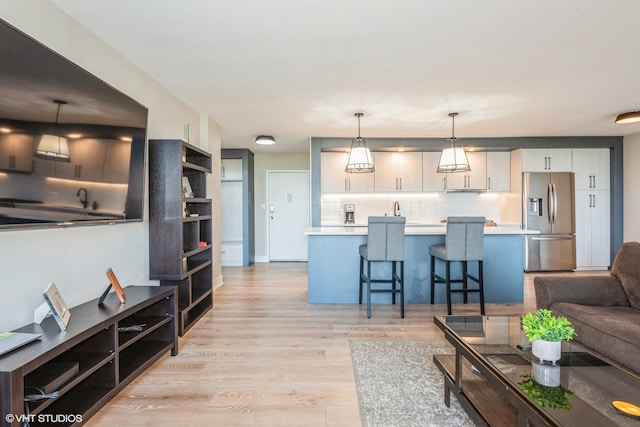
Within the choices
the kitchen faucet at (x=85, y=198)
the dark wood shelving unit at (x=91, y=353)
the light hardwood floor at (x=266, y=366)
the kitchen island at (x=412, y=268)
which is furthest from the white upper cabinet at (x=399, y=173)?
the kitchen faucet at (x=85, y=198)

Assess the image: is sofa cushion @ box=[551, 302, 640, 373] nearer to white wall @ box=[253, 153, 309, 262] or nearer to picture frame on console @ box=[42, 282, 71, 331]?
picture frame on console @ box=[42, 282, 71, 331]

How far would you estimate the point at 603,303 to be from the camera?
7.75 ft

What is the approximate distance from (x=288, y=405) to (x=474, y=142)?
519cm

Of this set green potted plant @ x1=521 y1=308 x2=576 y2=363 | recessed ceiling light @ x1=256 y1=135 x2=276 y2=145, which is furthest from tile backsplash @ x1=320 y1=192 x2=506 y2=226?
green potted plant @ x1=521 y1=308 x2=576 y2=363

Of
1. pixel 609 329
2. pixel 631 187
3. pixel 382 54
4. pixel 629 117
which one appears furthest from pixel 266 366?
pixel 631 187

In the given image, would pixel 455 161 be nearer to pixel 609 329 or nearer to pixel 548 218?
pixel 609 329

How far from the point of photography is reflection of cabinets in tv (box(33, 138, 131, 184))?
163 centimetres

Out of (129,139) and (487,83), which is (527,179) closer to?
(487,83)

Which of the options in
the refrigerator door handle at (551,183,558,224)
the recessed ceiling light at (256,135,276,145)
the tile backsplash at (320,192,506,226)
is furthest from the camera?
the tile backsplash at (320,192,506,226)

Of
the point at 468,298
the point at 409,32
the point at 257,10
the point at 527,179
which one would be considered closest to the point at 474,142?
the point at 527,179

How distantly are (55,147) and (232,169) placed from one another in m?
4.98

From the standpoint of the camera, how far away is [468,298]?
3957 millimetres

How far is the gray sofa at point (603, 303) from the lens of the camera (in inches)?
74.2

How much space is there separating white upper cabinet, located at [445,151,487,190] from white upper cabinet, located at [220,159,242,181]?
152 inches
